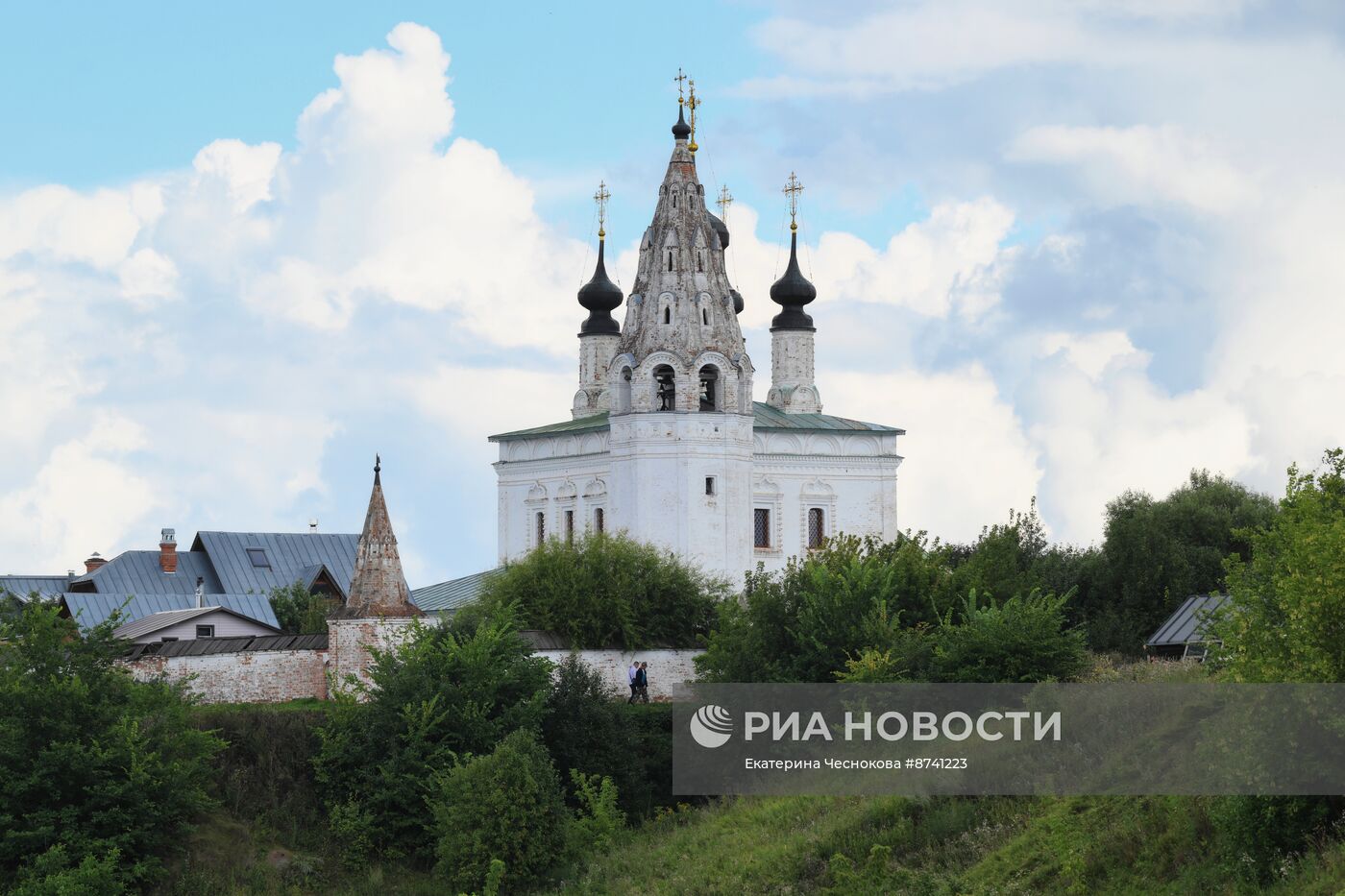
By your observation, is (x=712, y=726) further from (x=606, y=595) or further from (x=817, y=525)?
(x=817, y=525)

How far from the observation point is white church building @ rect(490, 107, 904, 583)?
40.8m

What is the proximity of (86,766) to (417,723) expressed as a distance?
4.17m

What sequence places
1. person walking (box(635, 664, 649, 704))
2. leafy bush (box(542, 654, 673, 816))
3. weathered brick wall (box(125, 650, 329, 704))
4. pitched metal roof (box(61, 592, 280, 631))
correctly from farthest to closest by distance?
pitched metal roof (box(61, 592, 280, 631)), person walking (box(635, 664, 649, 704)), weathered brick wall (box(125, 650, 329, 704)), leafy bush (box(542, 654, 673, 816))

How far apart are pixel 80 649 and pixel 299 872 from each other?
4.06 meters

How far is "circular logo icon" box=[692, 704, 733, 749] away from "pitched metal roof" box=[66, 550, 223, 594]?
19.4m

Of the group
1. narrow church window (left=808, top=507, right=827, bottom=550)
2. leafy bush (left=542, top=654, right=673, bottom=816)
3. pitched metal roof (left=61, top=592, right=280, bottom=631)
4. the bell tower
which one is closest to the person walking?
leafy bush (left=542, top=654, right=673, bottom=816)

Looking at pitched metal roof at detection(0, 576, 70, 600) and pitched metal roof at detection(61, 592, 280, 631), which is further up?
pitched metal roof at detection(0, 576, 70, 600)

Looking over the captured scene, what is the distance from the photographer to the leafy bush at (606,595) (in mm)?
31641

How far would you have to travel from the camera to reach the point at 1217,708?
65.1ft

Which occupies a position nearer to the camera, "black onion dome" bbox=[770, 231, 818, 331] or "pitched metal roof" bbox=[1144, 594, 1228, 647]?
"pitched metal roof" bbox=[1144, 594, 1228, 647]

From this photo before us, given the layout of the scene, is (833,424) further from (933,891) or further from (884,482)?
(933,891)

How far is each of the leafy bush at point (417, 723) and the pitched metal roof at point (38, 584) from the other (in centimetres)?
1921

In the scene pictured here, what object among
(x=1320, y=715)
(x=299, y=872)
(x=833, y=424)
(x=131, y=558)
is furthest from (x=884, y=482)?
(x=1320, y=715)

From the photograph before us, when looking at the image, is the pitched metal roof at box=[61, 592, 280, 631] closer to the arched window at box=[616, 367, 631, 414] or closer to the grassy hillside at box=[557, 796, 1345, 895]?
the arched window at box=[616, 367, 631, 414]
